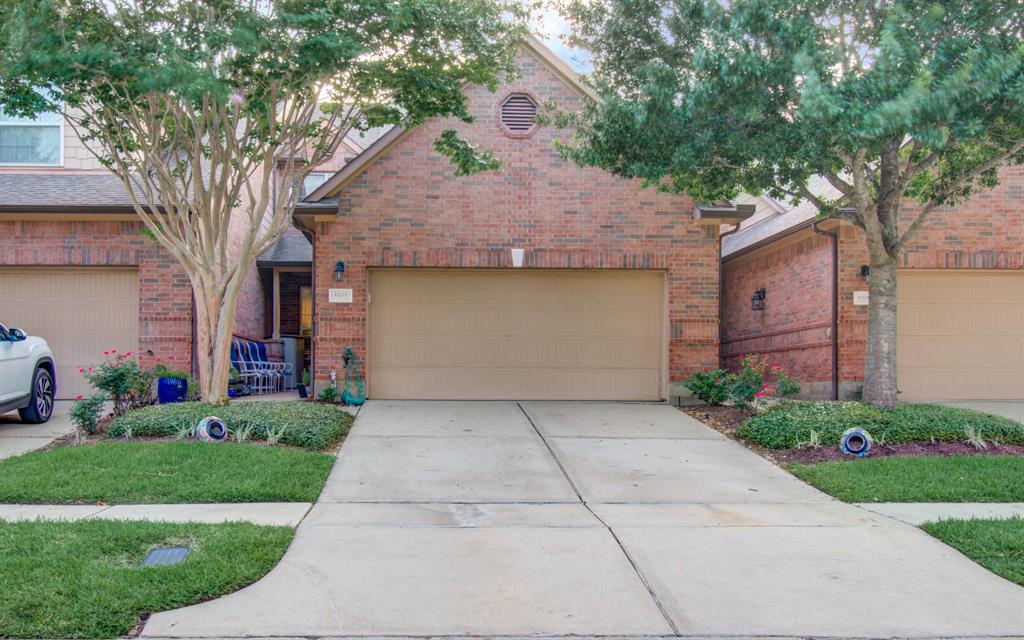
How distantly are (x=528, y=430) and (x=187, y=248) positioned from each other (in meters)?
4.89

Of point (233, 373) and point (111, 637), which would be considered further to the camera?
point (233, 373)

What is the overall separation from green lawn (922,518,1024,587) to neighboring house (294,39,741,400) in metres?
7.11

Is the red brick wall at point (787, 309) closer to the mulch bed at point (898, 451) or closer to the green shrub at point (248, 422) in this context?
the mulch bed at point (898, 451)

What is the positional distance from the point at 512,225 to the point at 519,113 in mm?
1759

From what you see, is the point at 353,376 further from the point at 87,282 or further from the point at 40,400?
the point at 87,282

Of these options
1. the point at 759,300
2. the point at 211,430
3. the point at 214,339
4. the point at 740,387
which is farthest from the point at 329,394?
the point at 759,300

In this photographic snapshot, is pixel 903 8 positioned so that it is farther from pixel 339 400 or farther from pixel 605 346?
pixel 339 400

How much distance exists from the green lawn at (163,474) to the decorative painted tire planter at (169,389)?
2705 millimetres

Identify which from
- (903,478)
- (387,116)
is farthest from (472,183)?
(903,478)

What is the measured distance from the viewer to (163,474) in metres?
7.48

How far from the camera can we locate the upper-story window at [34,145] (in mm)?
14164

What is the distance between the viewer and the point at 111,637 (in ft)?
13.2

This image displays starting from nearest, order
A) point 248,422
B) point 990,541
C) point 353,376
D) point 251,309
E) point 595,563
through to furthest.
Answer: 1. point 595,563
2. point 990,541
3. point 248,422
4. point 353,376
5. point 251,309

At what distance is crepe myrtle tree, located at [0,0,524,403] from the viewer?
8406 millimetres
